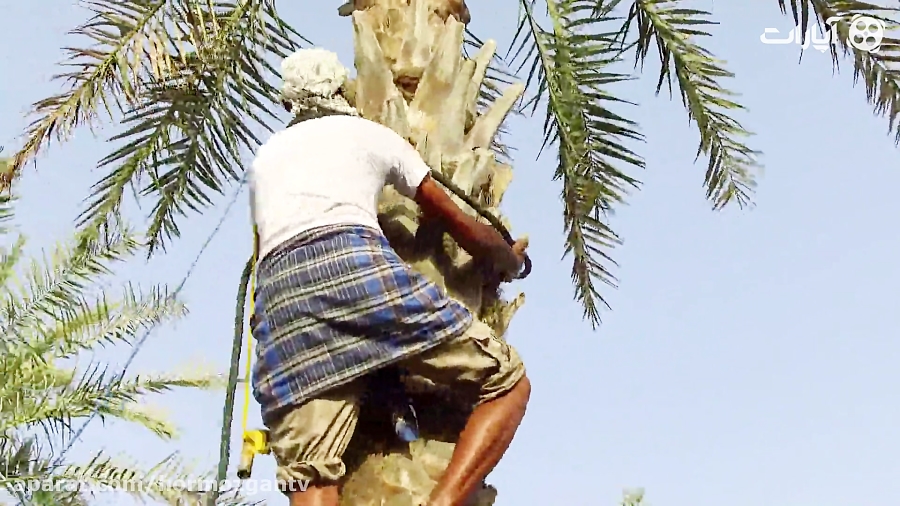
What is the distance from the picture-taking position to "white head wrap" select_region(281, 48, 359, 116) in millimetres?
3576

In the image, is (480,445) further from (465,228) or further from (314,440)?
(465,228)

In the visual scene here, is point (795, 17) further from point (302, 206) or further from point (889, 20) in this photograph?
point (302, 206)

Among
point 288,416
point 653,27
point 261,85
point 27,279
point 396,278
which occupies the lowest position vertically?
point 27,279

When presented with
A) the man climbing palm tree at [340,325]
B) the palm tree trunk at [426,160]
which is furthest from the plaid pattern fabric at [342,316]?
the palm tree trunk at [426,160]

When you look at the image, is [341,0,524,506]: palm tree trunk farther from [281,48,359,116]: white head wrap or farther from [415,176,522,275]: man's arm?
[281,48,359,116]: white head wrap

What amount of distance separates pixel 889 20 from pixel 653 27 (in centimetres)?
111

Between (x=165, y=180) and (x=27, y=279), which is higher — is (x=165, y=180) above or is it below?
above

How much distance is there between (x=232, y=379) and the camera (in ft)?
11.4

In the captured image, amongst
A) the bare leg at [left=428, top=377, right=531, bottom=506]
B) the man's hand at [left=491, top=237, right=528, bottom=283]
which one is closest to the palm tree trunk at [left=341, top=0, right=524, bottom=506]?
the man's hand at [left=491, top=237, right=528, bottom=283]

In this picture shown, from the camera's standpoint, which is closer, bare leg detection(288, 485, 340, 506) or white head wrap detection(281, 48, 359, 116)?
bare leg detection(288, 485, 340, 506)

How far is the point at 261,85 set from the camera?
223 inches

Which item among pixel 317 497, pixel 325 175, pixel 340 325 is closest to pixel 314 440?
pixel 317 497

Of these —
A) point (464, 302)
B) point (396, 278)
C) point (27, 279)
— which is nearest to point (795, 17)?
point (464, 302)

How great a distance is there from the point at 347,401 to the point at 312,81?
110 cm
